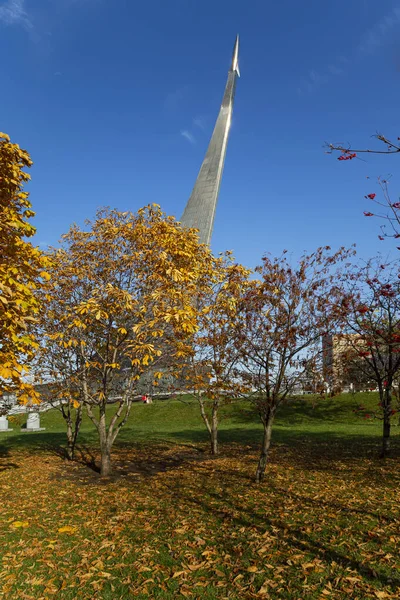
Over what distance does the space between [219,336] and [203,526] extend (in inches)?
281

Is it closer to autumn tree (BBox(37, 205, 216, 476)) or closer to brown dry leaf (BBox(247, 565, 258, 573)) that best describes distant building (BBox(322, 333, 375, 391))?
autumn tree (BBox(37, 205, 216, 476))

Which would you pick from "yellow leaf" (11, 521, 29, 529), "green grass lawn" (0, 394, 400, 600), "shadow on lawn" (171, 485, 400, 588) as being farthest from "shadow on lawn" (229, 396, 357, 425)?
"yellow leaf" (11, 521, 29, 529)

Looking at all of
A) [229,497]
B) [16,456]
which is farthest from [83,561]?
[16,456]

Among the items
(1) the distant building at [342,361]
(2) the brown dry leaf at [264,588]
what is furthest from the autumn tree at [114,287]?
(2) the brown dry leaf at [264,588]

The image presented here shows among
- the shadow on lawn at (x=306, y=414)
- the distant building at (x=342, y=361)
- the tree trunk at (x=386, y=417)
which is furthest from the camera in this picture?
the shadow on lawn at (x=306, y=414)

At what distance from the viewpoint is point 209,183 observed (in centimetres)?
5069

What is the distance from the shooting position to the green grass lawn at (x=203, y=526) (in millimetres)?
6164

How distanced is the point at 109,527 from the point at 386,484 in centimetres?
804

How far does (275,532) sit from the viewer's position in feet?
26.2

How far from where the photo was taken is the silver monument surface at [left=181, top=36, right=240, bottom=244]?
47.2 metres

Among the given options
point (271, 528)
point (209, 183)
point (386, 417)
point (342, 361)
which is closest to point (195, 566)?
point (271, 528)

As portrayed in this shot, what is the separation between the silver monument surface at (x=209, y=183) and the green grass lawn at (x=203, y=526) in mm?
33231

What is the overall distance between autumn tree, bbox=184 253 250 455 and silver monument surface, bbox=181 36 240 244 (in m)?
29.0

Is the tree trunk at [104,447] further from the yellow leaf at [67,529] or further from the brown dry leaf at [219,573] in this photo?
the brown dry leaf at [219,573]
